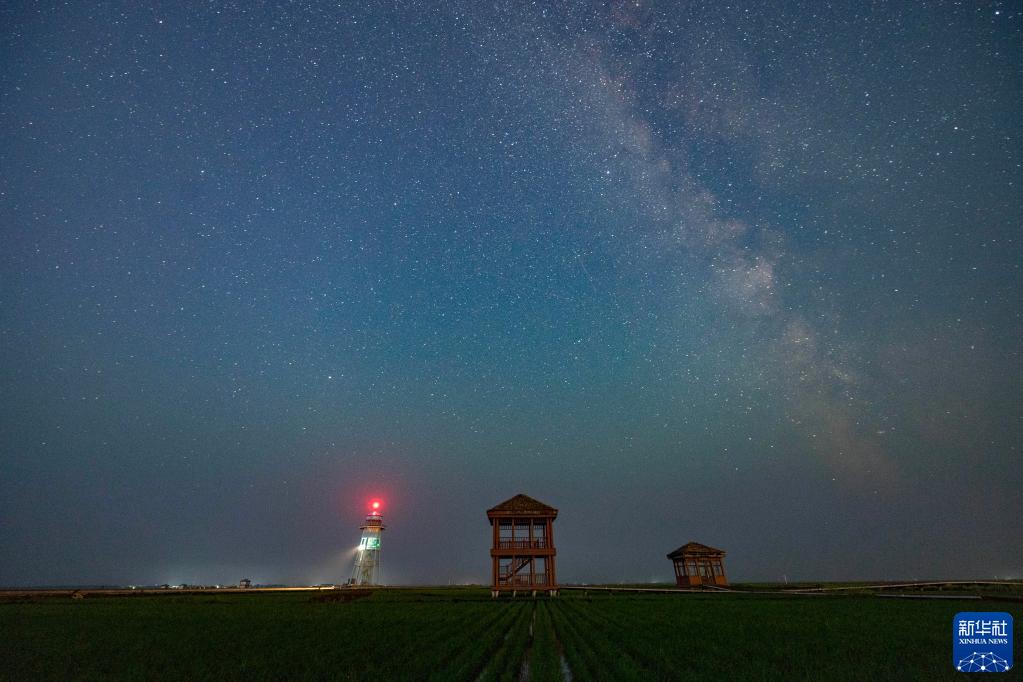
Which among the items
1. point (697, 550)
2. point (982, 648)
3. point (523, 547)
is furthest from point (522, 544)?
point (982, 648)

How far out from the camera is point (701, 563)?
56.4m

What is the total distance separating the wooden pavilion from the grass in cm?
3462

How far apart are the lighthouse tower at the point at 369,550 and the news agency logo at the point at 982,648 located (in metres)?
95.4

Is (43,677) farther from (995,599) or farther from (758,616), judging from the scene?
(995,599)

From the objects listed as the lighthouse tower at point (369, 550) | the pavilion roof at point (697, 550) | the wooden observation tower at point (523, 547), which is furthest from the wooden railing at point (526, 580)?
the lighthouse tower at point (369, 550)

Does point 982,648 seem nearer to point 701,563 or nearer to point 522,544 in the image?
point 522,544

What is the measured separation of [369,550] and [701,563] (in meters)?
66.5

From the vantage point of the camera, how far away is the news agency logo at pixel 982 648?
36.4 ft

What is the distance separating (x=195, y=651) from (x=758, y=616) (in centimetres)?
2215

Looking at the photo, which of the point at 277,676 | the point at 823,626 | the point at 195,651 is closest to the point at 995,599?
the point at 823,626

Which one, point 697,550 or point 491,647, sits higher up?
point 491,647

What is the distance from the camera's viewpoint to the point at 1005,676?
10.3m

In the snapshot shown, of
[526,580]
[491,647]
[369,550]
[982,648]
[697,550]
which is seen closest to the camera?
[982,648]

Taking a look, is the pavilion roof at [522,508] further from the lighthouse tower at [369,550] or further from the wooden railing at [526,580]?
the lighthouse tower at [369,550]
